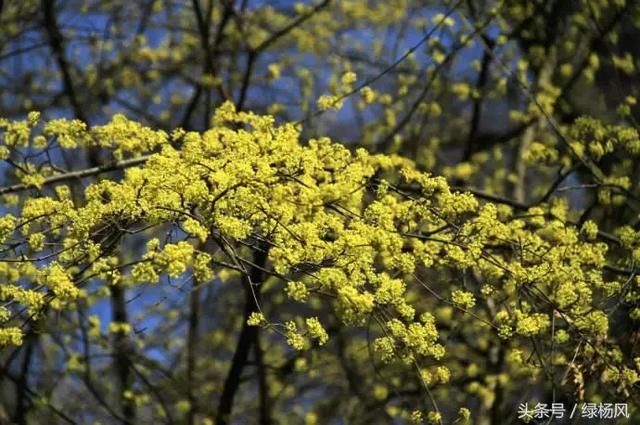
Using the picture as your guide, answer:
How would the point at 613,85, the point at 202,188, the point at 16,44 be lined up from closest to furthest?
1. the point at 202,188
2. the point at 613,85
3. the point at 16,44

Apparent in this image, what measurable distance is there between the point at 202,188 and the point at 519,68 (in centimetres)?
345

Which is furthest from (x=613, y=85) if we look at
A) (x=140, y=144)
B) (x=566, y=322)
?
(x=140, y=144)

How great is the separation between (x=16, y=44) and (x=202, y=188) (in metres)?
4.54

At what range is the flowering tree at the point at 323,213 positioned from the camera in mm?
2979

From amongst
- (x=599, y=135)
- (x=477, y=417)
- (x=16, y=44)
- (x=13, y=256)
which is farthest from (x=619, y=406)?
(x=16, y=44)

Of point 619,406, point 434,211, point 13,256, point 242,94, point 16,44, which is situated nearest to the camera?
point 434,211

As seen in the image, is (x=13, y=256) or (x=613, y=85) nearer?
(x=13, y=256)

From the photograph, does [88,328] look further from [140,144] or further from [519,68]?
[519,68]

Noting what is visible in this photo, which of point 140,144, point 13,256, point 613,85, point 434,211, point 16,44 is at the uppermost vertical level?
point 16,44

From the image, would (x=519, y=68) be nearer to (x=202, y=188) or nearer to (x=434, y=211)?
(x=434, y=211)

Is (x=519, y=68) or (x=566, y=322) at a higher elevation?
(x=519, y=68)

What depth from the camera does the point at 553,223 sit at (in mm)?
3779

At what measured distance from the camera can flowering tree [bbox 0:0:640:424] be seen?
9.77ft

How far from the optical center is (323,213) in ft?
10.5
